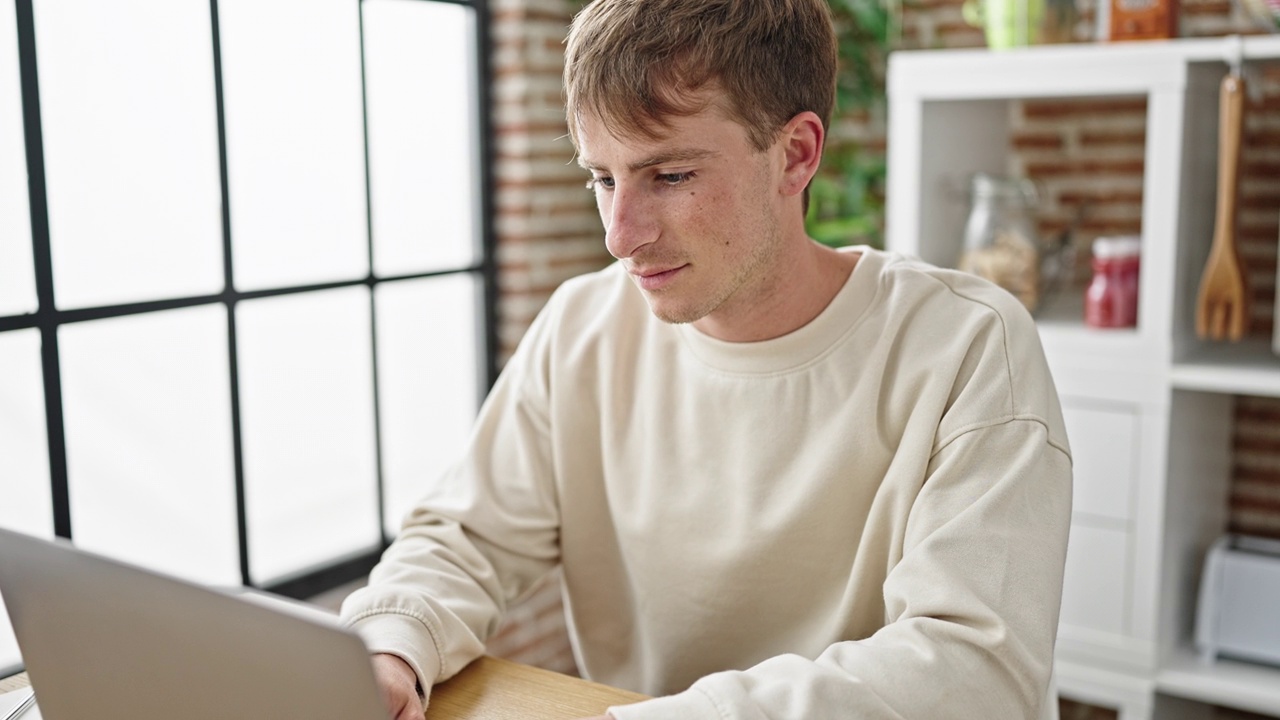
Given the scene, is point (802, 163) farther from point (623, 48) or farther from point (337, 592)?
point (337, 592)

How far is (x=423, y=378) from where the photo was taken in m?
2.82

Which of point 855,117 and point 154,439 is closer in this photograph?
point 154,439

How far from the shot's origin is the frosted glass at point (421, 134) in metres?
2.60

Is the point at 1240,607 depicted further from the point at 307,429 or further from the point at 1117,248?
the point at 307,429

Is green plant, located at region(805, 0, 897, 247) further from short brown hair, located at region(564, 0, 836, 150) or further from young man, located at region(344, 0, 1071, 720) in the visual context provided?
short brown hair, located at region(564, 0, 836, 150)

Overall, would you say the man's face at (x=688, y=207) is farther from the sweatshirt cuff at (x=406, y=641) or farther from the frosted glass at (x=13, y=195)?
the frosted glass at (x=13, y=195)

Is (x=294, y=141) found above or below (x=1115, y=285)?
above

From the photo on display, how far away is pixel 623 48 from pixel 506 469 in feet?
1.89

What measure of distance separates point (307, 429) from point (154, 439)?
38 centimetres

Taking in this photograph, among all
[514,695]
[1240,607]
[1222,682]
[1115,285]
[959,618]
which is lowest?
[1222,682]

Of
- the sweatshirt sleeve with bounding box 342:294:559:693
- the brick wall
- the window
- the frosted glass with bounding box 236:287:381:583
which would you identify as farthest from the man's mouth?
the brick wall

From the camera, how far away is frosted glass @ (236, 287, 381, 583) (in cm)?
237

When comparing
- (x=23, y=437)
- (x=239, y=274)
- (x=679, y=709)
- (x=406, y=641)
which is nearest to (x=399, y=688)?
(x=406, y=641)

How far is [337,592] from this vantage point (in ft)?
8.36
